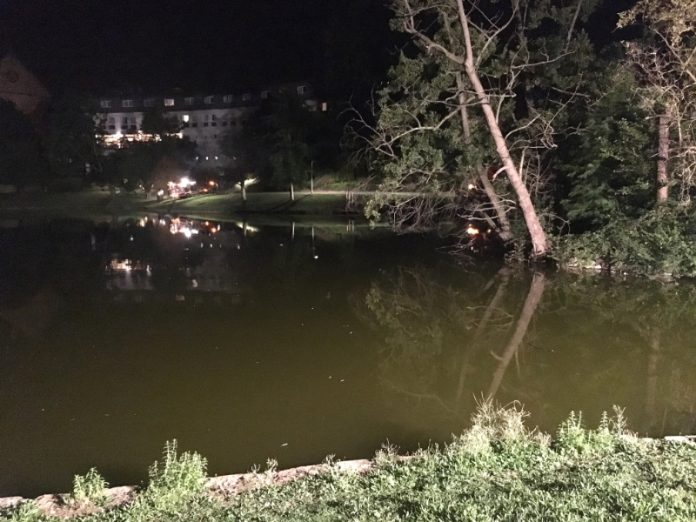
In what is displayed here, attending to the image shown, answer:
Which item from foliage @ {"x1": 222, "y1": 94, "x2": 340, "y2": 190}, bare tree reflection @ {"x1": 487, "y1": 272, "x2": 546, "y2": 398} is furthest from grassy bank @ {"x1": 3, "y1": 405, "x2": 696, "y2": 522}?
foliage @ {"x1": 222, "y1": 94, "x2": 340, "y2": 190}

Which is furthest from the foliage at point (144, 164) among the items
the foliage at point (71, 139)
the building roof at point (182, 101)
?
the building roof at point (182, 101)

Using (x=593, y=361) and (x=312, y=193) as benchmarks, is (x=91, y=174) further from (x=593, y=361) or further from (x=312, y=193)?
(x=593, y=361)

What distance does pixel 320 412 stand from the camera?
7.95 meters

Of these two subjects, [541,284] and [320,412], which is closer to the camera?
[320,412]

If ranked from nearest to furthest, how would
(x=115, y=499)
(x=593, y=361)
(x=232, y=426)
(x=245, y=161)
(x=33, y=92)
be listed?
1. (x=115, y=499)
2. (x=232, y=426)
3. (x=593, y=361)
4. (x=245, y=161)
5. (x=33, y=92)

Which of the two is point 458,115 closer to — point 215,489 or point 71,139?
point 215,489

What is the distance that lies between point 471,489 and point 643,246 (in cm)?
1430

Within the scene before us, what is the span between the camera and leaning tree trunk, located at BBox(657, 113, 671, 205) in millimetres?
16344

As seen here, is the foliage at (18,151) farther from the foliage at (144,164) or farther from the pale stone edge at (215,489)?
the pale stone edge at (215,489)

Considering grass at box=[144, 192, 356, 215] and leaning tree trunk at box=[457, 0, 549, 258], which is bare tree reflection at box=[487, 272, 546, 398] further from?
grass at box=[144, 192, 356, 215]

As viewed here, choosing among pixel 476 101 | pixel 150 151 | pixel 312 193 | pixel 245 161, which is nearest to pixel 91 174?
pixel 150 151

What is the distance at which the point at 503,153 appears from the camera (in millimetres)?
18641

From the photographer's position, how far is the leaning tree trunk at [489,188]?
2019 centimetres

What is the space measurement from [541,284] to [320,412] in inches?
411
